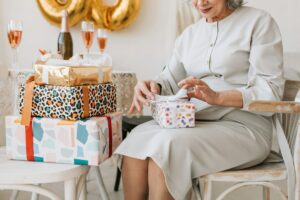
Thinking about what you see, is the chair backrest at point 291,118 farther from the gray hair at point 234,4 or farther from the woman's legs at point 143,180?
the woman's legs at point 143,180

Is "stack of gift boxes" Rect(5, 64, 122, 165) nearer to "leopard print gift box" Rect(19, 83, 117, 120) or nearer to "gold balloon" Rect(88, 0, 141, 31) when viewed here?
"leopard print gift box" Rect(19, 83, 117, 120)

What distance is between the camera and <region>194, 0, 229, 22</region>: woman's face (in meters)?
1.49

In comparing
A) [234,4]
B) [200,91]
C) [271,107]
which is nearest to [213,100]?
[200,91]

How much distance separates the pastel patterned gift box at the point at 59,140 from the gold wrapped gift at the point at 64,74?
0.12 meters

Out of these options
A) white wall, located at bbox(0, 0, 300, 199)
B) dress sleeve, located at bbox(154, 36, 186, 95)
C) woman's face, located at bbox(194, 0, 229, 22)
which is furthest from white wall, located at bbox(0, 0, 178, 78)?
woman's face, located at bbox(194, 0, 229, 22)

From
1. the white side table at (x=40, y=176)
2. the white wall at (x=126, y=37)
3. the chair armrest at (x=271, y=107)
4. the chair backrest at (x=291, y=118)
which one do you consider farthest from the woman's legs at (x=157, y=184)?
the white wall at (x=126, y=37)

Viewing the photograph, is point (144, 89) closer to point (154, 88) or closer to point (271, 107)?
point (154, 88)

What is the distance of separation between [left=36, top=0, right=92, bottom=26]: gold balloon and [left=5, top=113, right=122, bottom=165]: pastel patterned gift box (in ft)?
6.72

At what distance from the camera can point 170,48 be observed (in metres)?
3.01

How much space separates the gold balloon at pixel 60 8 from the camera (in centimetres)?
317

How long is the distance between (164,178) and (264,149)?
0.38 m

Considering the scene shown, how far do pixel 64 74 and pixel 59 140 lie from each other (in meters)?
0.21

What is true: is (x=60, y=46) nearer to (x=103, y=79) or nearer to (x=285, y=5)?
(x=103, y=79)

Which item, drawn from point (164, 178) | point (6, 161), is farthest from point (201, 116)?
point (6, 161)
